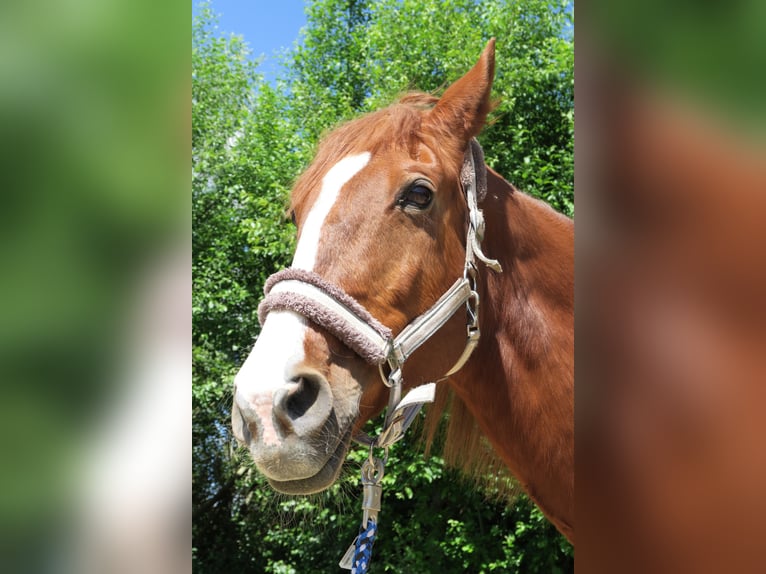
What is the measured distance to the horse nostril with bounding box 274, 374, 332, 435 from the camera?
4.81 feet

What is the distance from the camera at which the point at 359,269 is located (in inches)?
67.1

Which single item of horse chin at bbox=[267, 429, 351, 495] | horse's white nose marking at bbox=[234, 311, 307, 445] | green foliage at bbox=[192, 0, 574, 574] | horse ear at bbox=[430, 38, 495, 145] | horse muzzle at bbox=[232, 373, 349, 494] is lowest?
green foliage at bbox=[192, 0, 574, 574]

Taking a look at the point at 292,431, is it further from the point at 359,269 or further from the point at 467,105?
the point at 467,105

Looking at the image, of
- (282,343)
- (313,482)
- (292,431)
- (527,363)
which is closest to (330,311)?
(282,343)

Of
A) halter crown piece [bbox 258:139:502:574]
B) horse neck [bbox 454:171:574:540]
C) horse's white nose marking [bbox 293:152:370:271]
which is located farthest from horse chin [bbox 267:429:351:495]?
horse neck [bbox 454:171:574:540]

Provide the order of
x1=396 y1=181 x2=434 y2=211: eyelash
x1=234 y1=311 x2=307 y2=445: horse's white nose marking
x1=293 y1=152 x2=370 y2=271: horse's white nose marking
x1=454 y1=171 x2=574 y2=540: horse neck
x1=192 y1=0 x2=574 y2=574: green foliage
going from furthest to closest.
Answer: x1=192 y1=0 x2=574 y2=574: green foliage < x1=454 y1=171 x2=574 y2=540: horse neck < x1=396 y1=181 x2=434 y2=211: eyelash < x1=293 y1=152 x2=370 y2=271: horse's white nose marking < x1=234 y1=311 x2=307 y2=445: horse's white nose marking

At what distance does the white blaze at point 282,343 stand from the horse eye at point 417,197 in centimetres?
15

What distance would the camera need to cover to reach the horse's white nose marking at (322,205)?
1.69 m

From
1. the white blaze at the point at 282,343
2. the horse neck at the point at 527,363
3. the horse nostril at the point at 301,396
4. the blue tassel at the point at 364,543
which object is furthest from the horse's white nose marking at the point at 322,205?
the blue tassel at the point at 364,543

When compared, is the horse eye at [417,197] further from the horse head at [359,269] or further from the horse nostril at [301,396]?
the horse nostril at [301,396]

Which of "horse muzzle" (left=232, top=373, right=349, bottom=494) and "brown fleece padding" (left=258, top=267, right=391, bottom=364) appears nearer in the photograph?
"horse muzzle" (left=232, top=373, right=349, bottom=494)

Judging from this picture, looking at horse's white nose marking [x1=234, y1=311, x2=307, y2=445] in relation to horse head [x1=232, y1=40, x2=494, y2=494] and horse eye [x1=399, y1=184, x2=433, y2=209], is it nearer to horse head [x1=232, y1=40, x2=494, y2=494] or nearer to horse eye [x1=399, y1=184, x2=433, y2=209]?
horse head [x1=232, y1=40, x2=494, y2=494]
